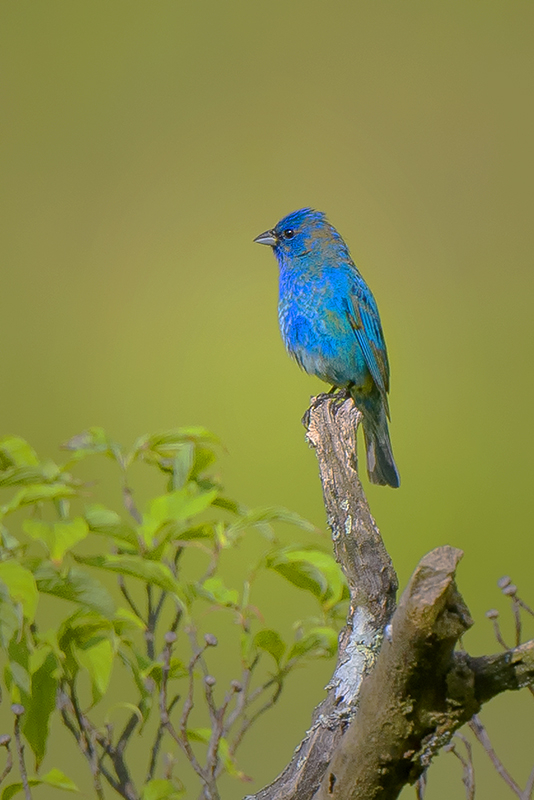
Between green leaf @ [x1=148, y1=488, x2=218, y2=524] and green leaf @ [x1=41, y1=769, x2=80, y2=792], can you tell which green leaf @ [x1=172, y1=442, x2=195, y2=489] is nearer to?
green leaf @ [x1=148, y1=488, x2=218, y2=524]

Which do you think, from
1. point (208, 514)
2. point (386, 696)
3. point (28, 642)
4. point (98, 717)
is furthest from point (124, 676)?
point (386, 696)

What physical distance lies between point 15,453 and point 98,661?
44 centimetres

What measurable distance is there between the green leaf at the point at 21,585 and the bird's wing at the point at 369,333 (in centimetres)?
141

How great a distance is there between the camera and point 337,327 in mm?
2562

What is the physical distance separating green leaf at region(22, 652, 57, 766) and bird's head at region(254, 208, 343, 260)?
5.31ft

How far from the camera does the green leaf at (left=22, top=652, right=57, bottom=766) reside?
1472 millimetres

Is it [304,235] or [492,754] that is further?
[304,235]

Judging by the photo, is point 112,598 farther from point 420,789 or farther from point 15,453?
point 420,789

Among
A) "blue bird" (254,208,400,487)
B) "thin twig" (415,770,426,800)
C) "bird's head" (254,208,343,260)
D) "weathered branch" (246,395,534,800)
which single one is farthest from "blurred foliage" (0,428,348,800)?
"bird's head" (254,208,343,260)

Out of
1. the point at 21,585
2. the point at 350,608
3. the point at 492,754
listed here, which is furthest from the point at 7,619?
the point at 492,754

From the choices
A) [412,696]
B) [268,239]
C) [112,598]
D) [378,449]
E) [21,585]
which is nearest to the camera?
[412,696]

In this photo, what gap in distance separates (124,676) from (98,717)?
21 cm

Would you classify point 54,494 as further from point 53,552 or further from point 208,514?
point 208,514

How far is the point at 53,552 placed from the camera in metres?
1.41
